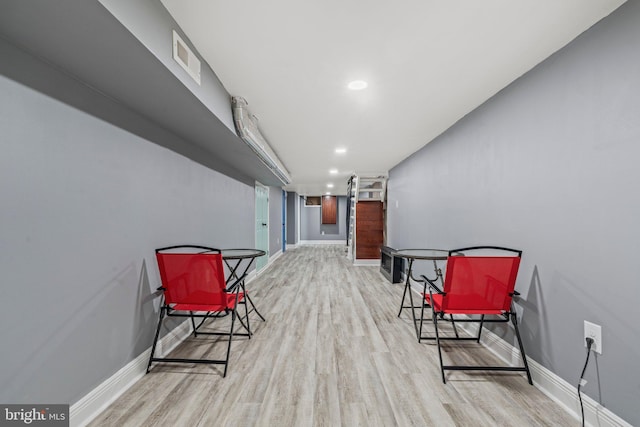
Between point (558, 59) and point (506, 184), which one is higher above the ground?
point (558, 59)

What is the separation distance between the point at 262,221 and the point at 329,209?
566 cm

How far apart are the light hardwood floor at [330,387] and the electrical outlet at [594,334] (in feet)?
1.56

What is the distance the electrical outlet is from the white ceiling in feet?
5.76

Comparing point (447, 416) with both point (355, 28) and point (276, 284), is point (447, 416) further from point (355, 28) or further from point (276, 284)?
point (276, 284)

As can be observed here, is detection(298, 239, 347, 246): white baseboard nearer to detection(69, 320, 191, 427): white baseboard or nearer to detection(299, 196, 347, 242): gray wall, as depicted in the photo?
detection(299, 196, 347, 242): gray wall

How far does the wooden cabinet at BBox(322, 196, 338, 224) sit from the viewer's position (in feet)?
37.9

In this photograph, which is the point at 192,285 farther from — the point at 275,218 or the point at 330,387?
the point at 275,218

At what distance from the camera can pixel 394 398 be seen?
164 centimetres

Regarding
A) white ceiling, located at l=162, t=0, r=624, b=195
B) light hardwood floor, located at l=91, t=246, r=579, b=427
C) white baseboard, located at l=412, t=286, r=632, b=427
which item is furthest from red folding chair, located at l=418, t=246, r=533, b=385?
white ceiling, located at l=162, t=0, r=624, b=195

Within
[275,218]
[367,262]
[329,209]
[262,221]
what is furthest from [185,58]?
[329,209]

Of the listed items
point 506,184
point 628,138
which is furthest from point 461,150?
point 628,138

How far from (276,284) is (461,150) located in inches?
149

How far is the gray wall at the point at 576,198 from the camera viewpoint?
1.25m

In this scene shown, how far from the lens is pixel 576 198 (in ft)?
4.92
